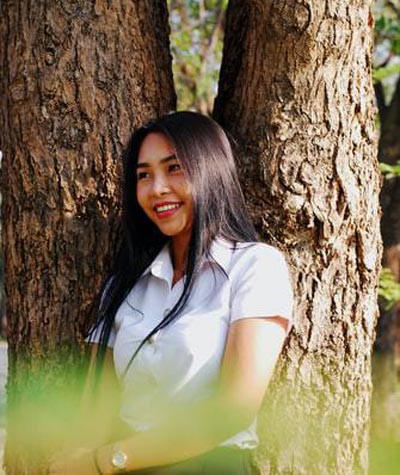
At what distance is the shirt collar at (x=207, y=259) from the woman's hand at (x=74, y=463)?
1.72 feet

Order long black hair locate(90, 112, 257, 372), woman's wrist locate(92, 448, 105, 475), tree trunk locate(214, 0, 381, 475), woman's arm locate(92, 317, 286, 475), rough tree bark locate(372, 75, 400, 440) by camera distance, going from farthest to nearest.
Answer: rough tree bark locate(372, 75, 400, 440) < tree trunk locate(214, 0, 381, 475) < long black hair locate(90, 112, 257, 372) < woman's wrist locate(92, 448, 105, 475) < woman's arm locate(92, 317, 286, 475)

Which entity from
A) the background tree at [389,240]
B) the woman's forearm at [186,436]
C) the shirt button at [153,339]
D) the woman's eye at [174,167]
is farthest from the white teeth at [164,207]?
the background tree at [389,240]

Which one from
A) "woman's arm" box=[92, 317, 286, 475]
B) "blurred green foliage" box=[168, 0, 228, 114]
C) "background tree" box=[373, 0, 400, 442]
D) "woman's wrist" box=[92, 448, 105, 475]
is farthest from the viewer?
"blurred green foliage" box=[168, 0, 228, 114]

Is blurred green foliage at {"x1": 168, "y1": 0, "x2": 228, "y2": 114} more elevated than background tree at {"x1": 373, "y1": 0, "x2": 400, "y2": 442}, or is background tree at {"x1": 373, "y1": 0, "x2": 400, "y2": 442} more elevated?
blurred green foliage at {"x1": 168, "y1": 0, "x2": 228, "y2": 114}

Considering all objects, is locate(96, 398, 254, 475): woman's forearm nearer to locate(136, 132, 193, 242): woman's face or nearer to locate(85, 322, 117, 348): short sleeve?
locate(85, 322, 117, 348): short sleeve

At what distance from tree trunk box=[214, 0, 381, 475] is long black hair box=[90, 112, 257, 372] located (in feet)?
1.04

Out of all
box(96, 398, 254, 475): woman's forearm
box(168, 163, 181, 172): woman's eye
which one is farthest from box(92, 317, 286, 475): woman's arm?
box(168, 163, 181, 172): woman's eye

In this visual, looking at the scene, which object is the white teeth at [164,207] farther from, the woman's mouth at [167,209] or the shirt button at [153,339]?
the shirt button at [153,339]

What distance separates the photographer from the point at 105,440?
2.51 metres

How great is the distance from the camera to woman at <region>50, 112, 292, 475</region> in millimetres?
2188

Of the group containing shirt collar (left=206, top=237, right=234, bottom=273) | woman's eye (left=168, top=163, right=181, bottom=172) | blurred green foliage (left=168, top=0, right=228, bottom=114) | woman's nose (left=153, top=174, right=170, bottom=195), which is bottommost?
shirt collar (left=206, top=237, right=234, bottom=273)

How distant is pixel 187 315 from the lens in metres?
2.29

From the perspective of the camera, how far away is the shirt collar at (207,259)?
2348mm

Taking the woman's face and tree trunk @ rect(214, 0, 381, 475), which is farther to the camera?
tree trunk @ rect(214, 0, 381, 475)
